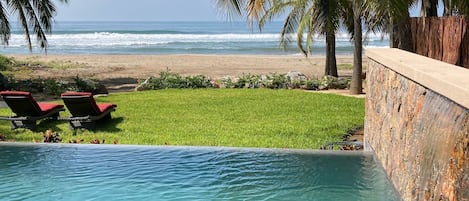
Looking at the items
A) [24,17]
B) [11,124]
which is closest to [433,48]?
[11,124]

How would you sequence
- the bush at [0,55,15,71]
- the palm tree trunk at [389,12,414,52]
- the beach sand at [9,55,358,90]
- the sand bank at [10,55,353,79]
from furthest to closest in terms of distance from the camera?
the bush at [0,55,15,71], the sand bank at [10,55,353,79], the beach sand at [9,55,358,90], the palm tree trunk at [389,12,414,52]

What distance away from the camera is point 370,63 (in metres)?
7.60

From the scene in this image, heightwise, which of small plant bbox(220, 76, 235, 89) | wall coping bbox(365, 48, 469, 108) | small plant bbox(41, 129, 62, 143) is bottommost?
small plant bbox(220, 76, 235, 89)

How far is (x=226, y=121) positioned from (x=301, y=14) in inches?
308

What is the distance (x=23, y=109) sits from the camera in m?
9.95

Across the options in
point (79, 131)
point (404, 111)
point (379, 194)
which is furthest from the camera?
point (79, 131)

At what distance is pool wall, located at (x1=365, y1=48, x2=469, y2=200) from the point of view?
10.8 ft

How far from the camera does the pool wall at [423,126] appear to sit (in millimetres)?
3277

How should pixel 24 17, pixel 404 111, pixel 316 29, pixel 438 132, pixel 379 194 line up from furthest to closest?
pixel 24 17 → pixel 316 29 → pixel 379 194 → pixel 404 111 → pixel 438 132

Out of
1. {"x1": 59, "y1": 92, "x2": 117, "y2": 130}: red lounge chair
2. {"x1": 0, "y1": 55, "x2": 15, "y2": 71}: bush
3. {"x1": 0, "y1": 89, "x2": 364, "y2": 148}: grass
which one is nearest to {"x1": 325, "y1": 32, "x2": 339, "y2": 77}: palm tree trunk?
{"x1": 0, "y1": 89, "x2": 364, "y2": 148}: grass

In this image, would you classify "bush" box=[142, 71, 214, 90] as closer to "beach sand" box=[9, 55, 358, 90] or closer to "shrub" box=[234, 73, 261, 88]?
"shrub" box=[234, 73, 261, 88]

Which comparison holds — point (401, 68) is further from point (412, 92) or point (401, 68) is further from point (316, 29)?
point (316, 29)

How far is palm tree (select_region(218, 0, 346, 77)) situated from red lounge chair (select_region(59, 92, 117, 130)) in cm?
318

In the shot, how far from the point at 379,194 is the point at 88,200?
3.04 meters
